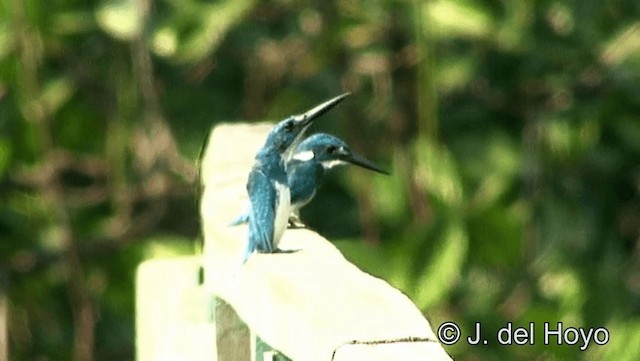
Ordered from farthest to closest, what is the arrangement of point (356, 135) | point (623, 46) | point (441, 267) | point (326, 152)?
point (356, 135)
point (623, 46)
point (441, 267)
point (326, 152)

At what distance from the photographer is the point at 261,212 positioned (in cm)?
120

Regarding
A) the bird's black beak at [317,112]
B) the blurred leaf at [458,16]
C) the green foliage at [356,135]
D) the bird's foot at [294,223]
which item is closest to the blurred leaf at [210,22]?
the green foliage at [356,135]

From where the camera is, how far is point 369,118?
2.87 meters

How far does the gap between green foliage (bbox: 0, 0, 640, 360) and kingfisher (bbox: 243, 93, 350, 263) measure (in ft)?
3.82

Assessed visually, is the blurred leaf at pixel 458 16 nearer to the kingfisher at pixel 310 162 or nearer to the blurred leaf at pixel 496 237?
the blurred leaf at pixel 496 237

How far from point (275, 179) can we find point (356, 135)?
1591 millimetres

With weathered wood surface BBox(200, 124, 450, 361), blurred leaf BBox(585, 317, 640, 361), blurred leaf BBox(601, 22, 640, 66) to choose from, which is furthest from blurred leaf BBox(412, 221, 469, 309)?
weathered wood surface BBox(200, 124, 450, 361)

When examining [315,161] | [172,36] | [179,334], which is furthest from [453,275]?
[315,161]

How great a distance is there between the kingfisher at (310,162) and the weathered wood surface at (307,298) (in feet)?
0.09

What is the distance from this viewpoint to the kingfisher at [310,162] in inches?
49.6

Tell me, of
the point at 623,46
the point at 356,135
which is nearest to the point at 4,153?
the point at 356,135

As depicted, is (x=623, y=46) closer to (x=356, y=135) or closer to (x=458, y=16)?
(x=458, y=16)

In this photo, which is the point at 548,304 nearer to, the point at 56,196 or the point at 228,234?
the point at 56,196

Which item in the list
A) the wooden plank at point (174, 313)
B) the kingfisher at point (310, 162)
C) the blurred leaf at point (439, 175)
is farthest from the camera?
the blurred leaf at point (439, 175)
